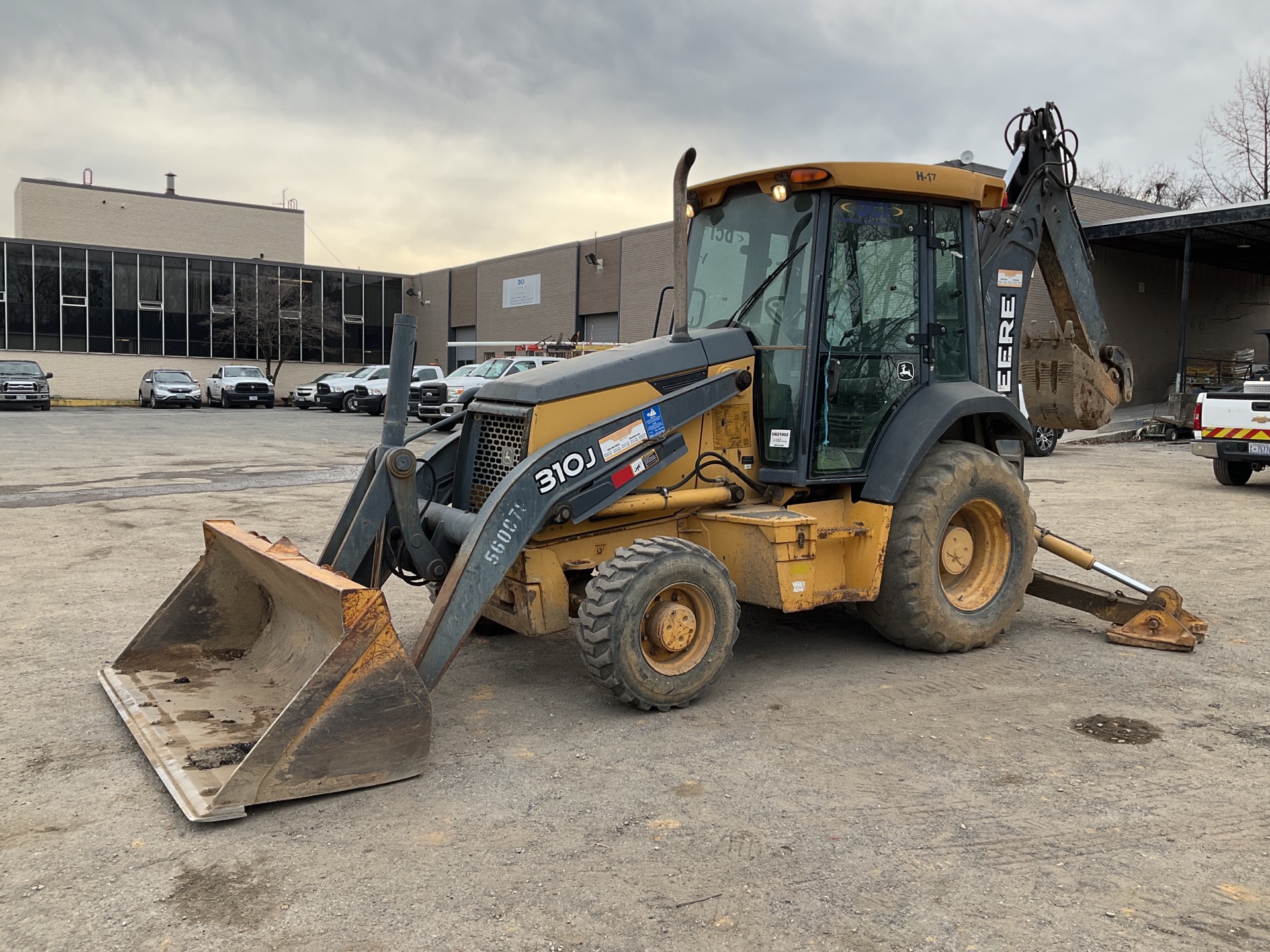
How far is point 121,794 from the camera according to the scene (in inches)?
160

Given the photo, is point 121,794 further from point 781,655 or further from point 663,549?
point 781,655

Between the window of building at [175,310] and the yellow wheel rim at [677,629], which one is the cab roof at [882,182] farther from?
the window of building at [175,310]

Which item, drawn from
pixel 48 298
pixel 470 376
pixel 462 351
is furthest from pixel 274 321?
pixel 470 376

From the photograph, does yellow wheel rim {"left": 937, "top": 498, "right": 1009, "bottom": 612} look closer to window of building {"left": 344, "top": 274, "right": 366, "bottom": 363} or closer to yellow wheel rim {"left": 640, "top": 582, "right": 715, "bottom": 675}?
yellow wheel rim {"left": 640, "top": 582, "right": 715, "bottom": 675}

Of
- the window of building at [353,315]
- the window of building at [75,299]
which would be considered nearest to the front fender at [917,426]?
the window of building at [75,299]

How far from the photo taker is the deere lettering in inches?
271

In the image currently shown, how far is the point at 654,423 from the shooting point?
17.4 feet

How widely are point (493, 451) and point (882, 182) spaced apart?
8.33ft

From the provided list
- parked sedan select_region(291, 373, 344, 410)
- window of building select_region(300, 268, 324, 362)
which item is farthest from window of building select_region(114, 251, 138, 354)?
parked sedan select_region(291, 373, 344, 410)

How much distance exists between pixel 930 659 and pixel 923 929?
118 inches

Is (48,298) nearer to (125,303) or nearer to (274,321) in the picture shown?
(125,303)

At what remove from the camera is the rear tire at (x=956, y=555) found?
5797 mm

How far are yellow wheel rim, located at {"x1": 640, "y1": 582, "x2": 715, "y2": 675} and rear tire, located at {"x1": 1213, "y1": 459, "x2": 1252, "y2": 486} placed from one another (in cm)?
1217

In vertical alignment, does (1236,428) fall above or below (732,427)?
below
